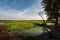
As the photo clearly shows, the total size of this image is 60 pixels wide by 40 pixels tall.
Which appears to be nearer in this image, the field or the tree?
the field

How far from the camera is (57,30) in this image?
6242 mm

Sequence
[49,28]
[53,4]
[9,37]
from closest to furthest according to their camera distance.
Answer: [9,37] < [49,28] < [53,4]

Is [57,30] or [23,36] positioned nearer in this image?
[23,36]

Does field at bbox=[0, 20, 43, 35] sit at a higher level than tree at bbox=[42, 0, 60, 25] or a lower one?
lower

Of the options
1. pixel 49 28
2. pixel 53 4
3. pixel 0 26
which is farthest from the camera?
pixel 53 4

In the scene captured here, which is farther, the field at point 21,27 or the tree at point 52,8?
the tree at point 52,8

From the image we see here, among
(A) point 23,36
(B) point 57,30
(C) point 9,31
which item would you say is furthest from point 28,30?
(B) point 57,30

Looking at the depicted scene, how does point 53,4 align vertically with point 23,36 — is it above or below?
above

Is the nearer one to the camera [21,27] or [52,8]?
[21,27]

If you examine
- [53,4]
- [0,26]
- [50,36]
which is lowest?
[50,36]

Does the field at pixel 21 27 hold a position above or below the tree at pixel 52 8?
below

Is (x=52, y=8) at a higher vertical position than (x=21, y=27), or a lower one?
higher

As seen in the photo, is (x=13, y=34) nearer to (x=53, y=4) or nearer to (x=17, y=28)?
(x=17, y=28)

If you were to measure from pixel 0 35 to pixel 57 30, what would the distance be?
219 cm
